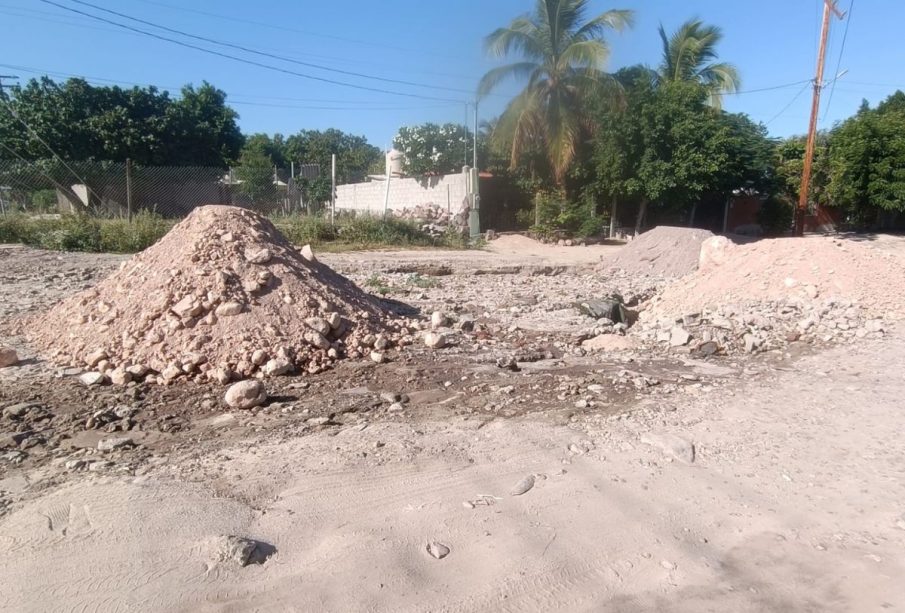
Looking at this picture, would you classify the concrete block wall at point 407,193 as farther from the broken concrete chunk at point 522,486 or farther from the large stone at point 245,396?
the broken concrete chunk at point 522,486

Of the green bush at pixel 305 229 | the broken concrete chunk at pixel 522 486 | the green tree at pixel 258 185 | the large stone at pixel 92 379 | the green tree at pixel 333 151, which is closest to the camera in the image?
the broken concrete chunk at pixel 522 486

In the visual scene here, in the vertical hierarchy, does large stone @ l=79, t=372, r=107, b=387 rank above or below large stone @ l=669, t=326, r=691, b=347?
below

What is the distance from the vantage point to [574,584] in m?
2.44

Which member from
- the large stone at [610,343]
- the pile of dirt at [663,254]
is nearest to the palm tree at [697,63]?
the pile of dirt at [663,254]

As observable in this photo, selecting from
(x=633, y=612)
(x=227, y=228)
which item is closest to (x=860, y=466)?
(x=633, y=612)

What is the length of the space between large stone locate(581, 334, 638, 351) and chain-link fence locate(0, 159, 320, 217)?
983 cm

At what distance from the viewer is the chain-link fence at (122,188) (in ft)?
41.9

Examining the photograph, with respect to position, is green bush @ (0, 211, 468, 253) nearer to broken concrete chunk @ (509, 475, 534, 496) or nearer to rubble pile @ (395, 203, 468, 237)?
rubble pile @ (395, 203, 468, 237)

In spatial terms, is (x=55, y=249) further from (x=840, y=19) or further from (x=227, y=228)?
(x=840, y=19)

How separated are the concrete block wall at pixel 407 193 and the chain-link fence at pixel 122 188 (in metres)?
4.34


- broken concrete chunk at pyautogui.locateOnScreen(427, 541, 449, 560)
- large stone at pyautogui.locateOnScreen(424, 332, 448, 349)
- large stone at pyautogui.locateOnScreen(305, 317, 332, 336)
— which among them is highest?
large stone at pyautogui.locateOnScreen(305, 317, 332, 336)

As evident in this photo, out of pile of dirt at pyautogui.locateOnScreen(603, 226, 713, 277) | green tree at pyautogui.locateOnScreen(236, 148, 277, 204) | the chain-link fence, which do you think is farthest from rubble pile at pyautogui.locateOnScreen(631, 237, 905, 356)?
green tree at pyautogui.locateOnScreen(236, 148, 277, 204)

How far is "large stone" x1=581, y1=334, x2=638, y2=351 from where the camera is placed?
599 cm

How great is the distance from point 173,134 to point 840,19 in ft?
67.3
